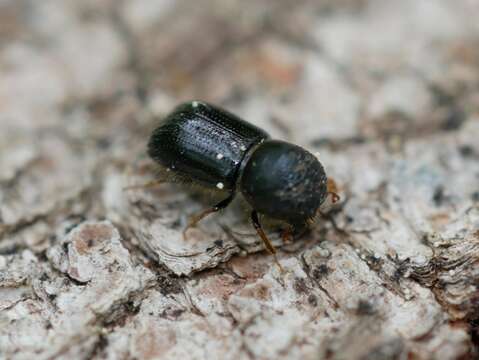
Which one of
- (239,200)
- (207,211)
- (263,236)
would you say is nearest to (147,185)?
(207,211)

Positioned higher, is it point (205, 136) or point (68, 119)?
point (68, 119)

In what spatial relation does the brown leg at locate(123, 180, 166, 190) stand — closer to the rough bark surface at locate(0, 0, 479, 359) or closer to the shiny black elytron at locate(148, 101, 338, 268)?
the rough bark surface at locate(0, 0, 479, 359)

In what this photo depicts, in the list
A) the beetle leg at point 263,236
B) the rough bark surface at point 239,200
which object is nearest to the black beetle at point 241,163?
the beetle leg at point 263,236

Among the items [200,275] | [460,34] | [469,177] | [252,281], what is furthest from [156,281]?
[460,34]

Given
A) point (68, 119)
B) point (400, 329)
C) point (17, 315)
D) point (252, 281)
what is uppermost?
point (68, 119)

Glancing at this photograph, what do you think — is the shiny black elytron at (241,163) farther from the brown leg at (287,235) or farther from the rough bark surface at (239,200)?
the rough bark surface at (239,200)

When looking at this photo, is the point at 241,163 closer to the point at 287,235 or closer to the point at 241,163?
the point at 241,163

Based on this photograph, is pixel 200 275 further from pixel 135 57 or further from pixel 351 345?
pixel 135 57

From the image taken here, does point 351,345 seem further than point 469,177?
No

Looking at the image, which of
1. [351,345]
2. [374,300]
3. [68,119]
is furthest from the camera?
[68,119]
